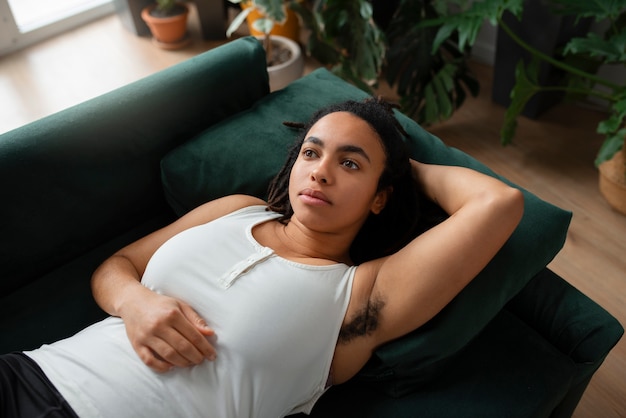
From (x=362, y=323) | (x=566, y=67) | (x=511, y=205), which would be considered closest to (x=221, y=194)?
(x=362, y=323)

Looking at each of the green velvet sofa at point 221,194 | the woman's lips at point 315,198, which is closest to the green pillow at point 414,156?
the green velvet sofa at point 221,194

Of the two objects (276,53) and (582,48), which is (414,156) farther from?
(276,53)

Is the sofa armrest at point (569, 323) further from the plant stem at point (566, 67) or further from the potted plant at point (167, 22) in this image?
the potted plant at point (167, 22)

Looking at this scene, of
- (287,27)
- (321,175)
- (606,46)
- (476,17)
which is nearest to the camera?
(321,175)

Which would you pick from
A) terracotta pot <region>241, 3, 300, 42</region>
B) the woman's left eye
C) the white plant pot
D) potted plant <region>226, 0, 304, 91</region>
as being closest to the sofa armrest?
the woman's left eye

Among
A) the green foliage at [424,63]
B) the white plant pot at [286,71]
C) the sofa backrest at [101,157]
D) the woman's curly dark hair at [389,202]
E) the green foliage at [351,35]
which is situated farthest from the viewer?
the white plant pot at [286,71]

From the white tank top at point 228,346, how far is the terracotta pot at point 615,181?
1.39 metres

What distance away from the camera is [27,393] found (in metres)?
1.02

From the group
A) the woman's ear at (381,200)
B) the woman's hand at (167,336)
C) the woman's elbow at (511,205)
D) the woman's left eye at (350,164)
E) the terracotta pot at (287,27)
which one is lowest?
the terracotta pot at (287,27)

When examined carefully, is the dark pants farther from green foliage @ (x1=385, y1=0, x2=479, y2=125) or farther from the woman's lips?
green foliage @ (x1=385, y1=0, x2=479, y2=125)

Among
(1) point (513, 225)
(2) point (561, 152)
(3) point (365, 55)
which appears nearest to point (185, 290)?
(1) point (513, 225)

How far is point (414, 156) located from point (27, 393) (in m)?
1.01

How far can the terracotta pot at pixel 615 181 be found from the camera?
2012mm

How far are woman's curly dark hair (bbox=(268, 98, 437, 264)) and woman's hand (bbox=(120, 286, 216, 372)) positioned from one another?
36cm
